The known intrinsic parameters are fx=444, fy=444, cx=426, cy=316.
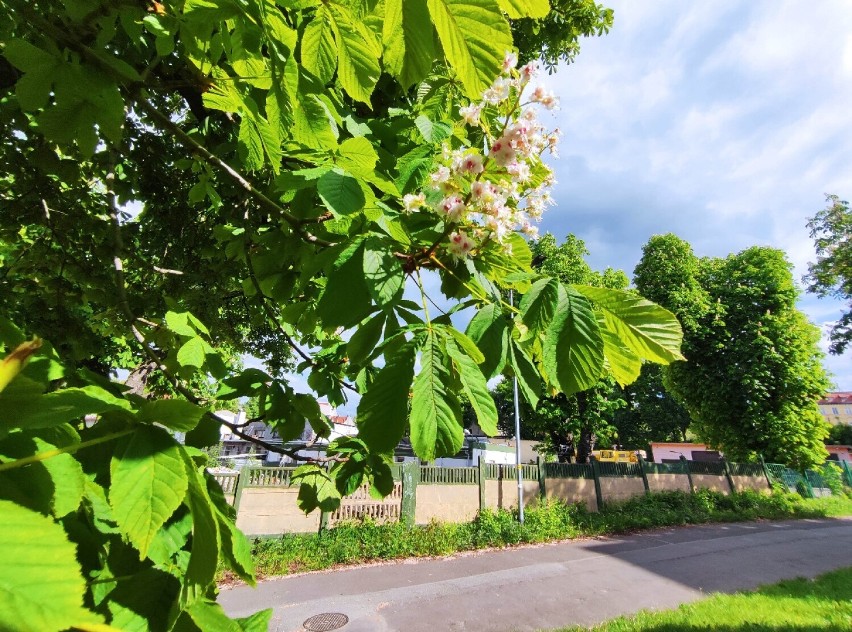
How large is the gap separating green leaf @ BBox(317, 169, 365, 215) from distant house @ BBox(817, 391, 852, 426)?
8876 cm

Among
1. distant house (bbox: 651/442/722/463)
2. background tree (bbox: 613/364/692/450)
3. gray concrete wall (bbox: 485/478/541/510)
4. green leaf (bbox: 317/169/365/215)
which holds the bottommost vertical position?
gray concrete wall (bbox: 485/478/541/510)

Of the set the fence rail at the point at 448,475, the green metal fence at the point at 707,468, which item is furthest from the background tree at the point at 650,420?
the fence rail at the point at 448,475

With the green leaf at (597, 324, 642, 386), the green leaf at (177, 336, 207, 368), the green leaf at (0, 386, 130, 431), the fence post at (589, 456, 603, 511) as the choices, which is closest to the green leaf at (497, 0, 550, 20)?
the green leaf at (597, 324, 642, 386)

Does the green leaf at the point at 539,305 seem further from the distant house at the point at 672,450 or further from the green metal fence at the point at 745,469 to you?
the distant house at the point at 672,450

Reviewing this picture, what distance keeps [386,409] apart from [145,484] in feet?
1.52

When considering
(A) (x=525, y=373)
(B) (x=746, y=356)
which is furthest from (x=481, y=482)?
(B) (x=746, y=356)

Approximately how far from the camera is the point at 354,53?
1.03 metres

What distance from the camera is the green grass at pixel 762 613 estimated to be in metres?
4.84

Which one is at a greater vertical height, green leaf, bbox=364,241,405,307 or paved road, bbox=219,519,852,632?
green leaf, bbox=364,241,405,307

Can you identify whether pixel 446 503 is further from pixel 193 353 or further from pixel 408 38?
pixel 408 38

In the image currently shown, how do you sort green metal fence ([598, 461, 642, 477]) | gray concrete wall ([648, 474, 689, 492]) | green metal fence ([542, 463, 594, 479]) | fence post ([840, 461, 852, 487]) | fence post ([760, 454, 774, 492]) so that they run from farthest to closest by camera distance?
1. fence post ([840, 461, 852, 487])
2. fence post ([760, 454, 774, 492])
3. gray concrete wall ([648, 474, 689, 492])
4. green metal fence ([598, 461, 642, 477])
5. green metal fence ([542, 463, 594, 479])

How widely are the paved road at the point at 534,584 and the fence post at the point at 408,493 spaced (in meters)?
1.16

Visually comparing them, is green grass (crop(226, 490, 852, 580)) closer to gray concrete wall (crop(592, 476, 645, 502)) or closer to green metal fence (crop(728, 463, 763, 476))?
gray concrete wall (crop(592, 476, 645, 502))

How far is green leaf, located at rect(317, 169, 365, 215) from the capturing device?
1.03 meters
